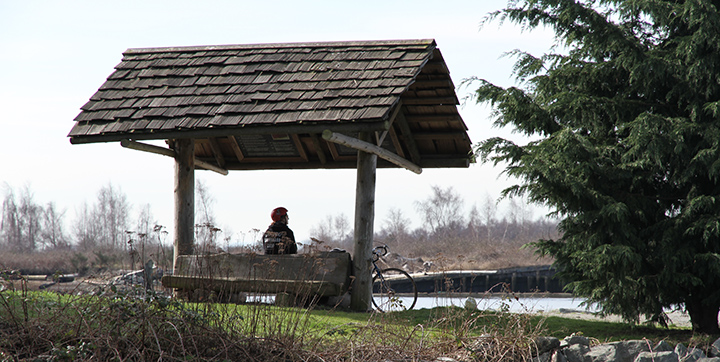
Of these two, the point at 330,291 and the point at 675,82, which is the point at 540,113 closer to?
the point at 675,82

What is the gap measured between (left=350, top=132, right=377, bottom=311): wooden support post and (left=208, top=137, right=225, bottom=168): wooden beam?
358cm

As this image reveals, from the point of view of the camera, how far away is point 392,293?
6168mm

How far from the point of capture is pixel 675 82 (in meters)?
8.45

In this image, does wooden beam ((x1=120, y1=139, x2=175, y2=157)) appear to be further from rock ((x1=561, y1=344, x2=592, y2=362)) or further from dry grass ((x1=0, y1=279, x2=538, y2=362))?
rock ((x1=561, y1=344, x2=592, y2=362))

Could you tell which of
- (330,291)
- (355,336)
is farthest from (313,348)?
(330,291)

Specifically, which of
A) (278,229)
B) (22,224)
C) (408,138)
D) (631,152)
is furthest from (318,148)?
(22,224)

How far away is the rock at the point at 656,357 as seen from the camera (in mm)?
5570

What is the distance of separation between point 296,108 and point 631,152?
13.7 ft

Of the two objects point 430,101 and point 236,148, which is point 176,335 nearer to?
point 430,101

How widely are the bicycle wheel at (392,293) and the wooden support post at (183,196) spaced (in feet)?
9.45

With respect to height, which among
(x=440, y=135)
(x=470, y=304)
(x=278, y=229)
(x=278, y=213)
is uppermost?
(x=440, y=135)

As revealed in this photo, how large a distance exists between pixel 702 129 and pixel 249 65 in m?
6.17

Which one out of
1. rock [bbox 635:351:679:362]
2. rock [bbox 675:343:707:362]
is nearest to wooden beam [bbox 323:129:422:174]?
rock [bbox 635:351:679:362]

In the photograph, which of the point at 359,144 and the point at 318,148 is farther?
the point at 318,148
